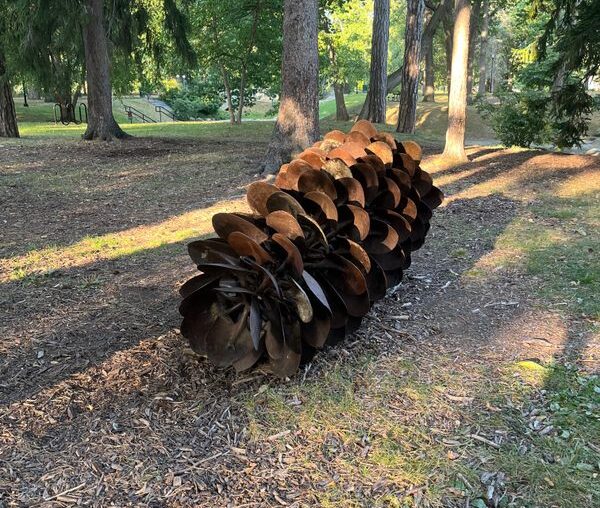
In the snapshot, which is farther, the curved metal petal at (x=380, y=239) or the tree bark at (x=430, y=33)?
the tree bark at (x=430, y=33)

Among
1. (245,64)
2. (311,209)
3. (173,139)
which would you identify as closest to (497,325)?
(311,209)

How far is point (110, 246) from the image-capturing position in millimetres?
5328

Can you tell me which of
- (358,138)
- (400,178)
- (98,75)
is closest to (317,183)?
(400,178)

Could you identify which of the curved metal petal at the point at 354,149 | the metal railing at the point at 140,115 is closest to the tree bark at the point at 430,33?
the metal railing at the point at 140,115

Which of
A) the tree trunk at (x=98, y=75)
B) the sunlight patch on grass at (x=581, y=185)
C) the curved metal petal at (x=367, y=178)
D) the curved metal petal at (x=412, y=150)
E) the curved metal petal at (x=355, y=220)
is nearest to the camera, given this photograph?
the curved metal petal at (x=355, y=220)

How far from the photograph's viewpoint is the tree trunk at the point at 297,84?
8.59 meters

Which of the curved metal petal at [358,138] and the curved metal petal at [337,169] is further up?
the curved metal petal at [358,138]

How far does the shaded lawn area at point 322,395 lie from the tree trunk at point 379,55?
12829 mm

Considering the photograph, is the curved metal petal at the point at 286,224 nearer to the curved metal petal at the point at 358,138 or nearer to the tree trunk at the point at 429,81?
the curved metal petal at the point at 358,138

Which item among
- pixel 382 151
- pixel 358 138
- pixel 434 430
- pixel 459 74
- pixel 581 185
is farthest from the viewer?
pixel 459 74

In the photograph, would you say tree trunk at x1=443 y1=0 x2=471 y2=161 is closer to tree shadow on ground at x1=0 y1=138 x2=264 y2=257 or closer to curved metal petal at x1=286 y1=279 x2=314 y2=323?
tree shadow on ground at x1=0 y1=138 x2=264 y2=257

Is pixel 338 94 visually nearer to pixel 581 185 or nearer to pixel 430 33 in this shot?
pixel 430 33

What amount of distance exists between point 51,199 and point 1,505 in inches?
245

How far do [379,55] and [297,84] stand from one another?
8822 millimetres
